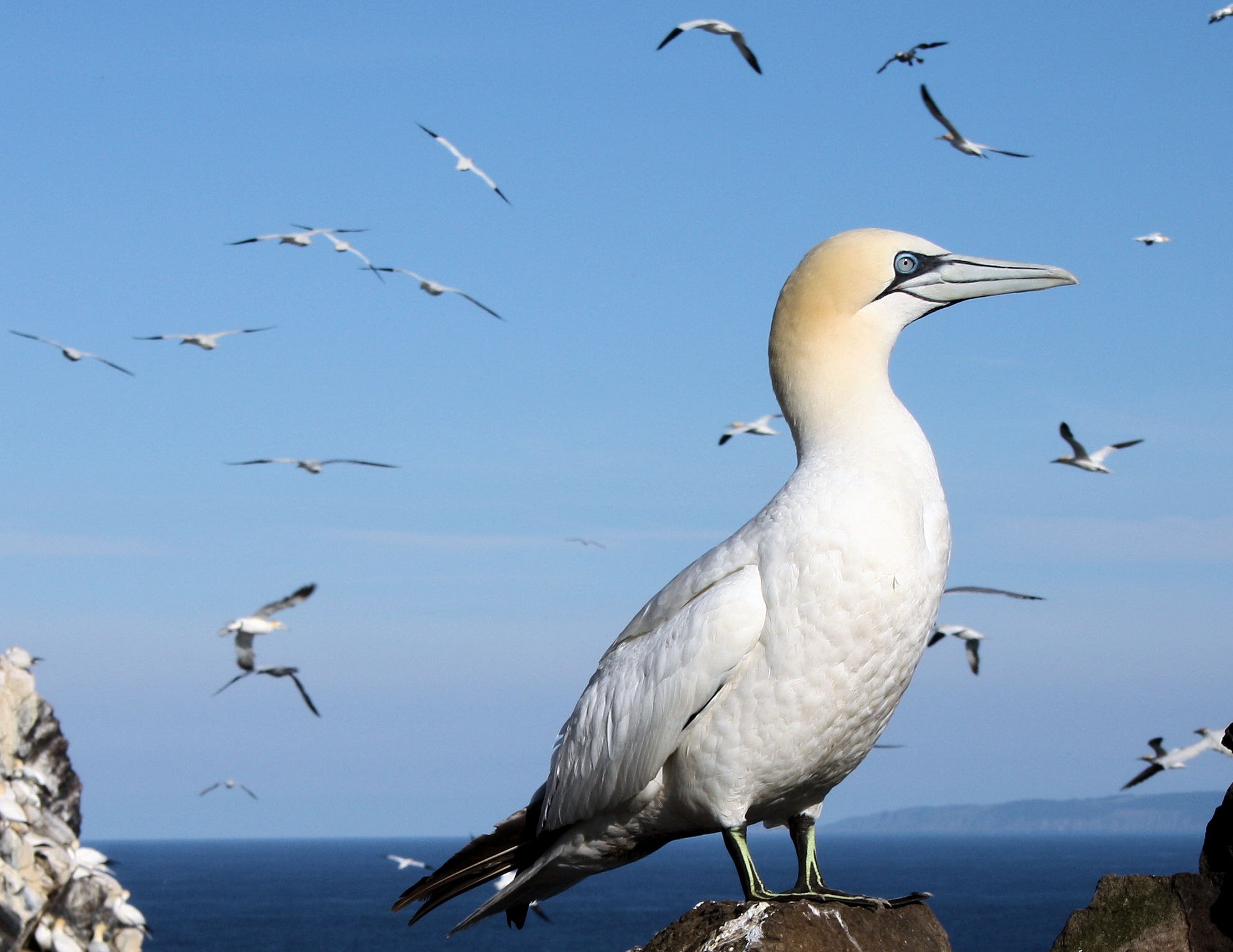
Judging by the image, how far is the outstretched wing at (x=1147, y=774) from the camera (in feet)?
42.0

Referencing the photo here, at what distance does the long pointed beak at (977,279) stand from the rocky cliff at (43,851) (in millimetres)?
16420

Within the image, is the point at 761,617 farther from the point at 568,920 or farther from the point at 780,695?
the point at 568,920

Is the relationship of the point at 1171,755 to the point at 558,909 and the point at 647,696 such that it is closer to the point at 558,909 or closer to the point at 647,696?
the point at 647,696

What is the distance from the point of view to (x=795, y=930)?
19.7 feet

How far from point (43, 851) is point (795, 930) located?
726 inches

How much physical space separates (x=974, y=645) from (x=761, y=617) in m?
9.99

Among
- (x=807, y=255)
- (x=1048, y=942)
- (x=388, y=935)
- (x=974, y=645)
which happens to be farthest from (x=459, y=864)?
(x=388, y=935)

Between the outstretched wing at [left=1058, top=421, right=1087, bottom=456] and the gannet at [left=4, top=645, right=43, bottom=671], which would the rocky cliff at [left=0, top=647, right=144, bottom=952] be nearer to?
the gannet at [left=4, top=645, right=43, bottom=671]

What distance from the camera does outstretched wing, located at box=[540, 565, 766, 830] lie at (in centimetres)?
609

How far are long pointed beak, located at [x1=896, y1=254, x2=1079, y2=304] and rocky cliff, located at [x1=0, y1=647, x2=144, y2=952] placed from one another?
53.9 ft

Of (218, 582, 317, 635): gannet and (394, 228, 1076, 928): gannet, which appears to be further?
(218, 582, 317, 635): gannet

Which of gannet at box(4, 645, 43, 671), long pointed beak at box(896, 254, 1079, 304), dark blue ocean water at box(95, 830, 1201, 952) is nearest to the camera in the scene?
long pointed beak at box(896, 254, 1079, 304)

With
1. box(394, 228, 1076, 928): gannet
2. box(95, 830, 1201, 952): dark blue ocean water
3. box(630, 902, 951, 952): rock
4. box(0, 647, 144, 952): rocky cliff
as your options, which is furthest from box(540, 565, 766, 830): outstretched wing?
box(95, 830, 1201, 952): dark blue ocean water

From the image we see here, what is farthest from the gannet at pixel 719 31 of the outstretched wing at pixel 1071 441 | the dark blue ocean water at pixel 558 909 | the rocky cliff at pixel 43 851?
the dark blue ocean water at pixel 558 909
